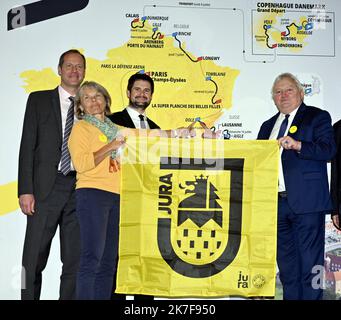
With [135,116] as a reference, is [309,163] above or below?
below

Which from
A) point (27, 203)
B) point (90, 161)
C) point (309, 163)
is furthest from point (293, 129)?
point (27, 203)

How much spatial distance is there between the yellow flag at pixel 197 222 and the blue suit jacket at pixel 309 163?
12cm

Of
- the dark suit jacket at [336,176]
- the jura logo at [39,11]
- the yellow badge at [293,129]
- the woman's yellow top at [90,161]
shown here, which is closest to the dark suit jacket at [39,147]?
the woman's yellow top at [90,161]

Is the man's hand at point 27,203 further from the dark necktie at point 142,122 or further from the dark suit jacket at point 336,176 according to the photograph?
the dark suit jacket at point 336,176

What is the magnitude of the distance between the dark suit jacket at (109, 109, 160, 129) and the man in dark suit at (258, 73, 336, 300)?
0.70 metres

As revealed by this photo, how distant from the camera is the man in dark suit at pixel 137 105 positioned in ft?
9.57

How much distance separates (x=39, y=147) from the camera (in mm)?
2877

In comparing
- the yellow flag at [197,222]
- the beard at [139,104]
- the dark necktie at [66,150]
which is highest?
the beard at [139,104]

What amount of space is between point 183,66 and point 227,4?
18.4 inches

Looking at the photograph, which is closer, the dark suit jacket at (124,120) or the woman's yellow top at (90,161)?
the woman's yellow top at (90,161)

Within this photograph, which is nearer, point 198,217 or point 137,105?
point 198,217

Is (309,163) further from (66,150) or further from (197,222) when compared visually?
(66,150)

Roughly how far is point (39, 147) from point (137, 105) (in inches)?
24.6

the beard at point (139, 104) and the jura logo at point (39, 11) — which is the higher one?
the jura logo at point (39, 11)
